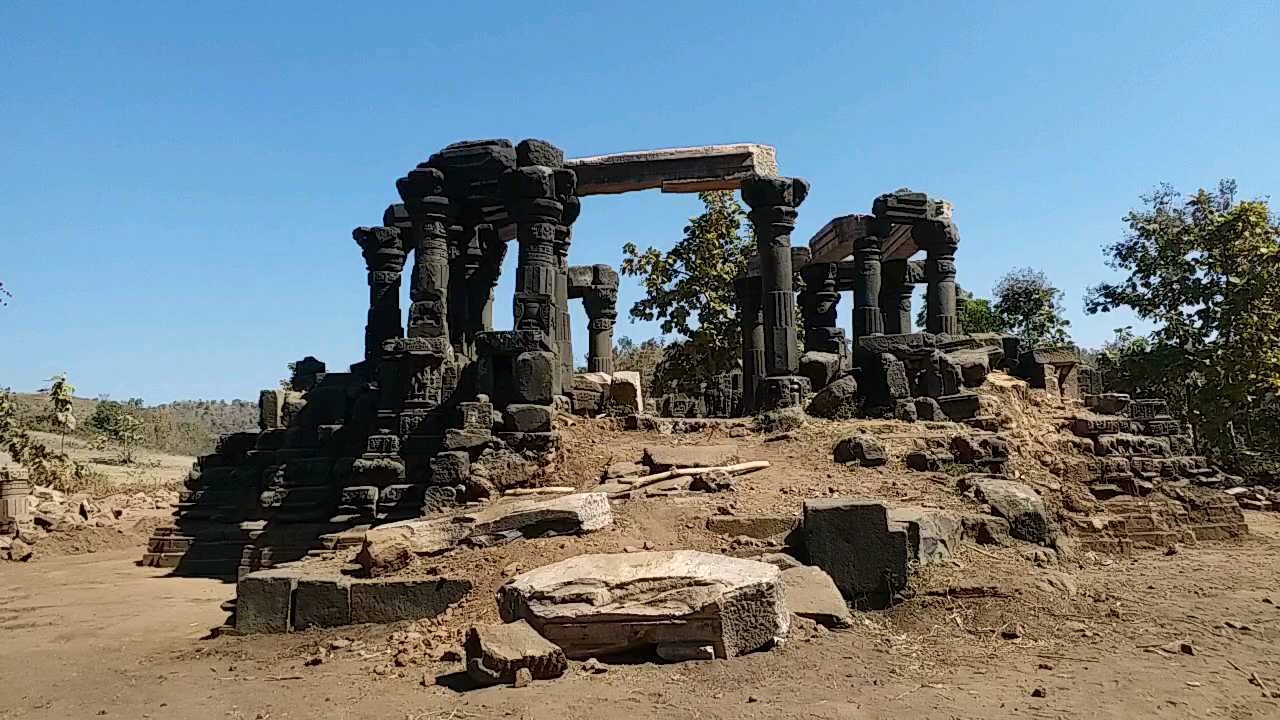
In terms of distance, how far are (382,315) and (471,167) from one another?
4.32 meters

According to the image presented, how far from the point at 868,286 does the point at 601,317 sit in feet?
23.8

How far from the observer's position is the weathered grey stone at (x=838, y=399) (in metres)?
13.5

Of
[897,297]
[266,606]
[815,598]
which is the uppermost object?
[897,297]

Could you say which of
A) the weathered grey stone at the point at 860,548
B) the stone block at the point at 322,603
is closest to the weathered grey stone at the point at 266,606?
the stone block at the point at 322,603

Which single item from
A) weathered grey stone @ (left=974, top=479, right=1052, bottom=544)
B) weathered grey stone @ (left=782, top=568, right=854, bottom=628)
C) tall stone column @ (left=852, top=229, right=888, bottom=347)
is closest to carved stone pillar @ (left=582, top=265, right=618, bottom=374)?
tall stone column @ (left=852, top=229, right=888, bottom=347)

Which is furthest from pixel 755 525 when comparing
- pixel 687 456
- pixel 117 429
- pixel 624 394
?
pixel 117 429

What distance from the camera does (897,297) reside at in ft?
69.1

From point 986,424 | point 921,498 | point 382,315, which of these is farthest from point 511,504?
point 382,315

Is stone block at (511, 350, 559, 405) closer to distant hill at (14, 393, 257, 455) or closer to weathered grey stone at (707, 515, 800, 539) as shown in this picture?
weathered grey stone at (707, 515, 800, 539)

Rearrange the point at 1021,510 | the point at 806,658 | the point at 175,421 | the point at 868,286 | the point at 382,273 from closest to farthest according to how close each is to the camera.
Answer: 1. the point at 806,658
2. the point at 1021,510
3. the point at 382,273
4. the point at 868,286
5. the point at 175,421

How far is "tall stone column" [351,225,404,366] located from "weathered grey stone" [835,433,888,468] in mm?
9882

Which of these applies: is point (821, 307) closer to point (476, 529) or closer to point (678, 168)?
point (678, 168)

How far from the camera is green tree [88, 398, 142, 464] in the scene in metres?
29.6

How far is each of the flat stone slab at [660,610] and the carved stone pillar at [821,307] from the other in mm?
16416
